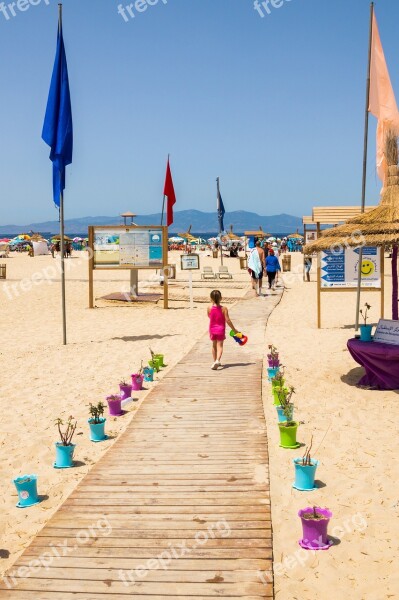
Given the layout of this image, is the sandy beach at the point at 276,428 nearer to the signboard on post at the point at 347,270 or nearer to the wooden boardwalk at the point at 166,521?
the wooden boardwalk at the point at 166,521

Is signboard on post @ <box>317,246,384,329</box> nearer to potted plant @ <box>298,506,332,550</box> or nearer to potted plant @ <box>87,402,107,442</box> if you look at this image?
potted plant @ <box>87,402,107,442</box>

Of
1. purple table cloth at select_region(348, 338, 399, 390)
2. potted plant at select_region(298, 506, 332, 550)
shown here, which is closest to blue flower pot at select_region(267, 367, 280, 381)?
purple table cloth at select_region(348, 338, 399, 390)

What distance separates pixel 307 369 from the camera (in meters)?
10.4

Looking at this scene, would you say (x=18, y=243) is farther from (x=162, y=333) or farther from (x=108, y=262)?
(x=162, y=333)

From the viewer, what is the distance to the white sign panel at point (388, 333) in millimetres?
9047

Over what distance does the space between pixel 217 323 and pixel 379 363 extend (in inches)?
106

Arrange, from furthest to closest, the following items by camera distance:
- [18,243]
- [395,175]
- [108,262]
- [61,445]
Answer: [18,243] < [108,262] < [395,175] < [61,445]

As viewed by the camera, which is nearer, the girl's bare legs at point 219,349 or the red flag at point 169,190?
the girl's bare legs at point 219,349

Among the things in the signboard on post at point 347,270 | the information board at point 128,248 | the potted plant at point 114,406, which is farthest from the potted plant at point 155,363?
the information board at point 128,248

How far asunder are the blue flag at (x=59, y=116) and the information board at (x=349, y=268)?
21.0 feet

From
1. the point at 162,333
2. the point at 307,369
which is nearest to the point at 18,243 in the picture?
the point at 162,333

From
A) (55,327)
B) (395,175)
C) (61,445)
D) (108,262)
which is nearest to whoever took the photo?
(61,445)

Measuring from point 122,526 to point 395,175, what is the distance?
24.7 ft

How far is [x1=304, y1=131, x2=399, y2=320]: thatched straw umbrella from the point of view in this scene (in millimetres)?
9117
